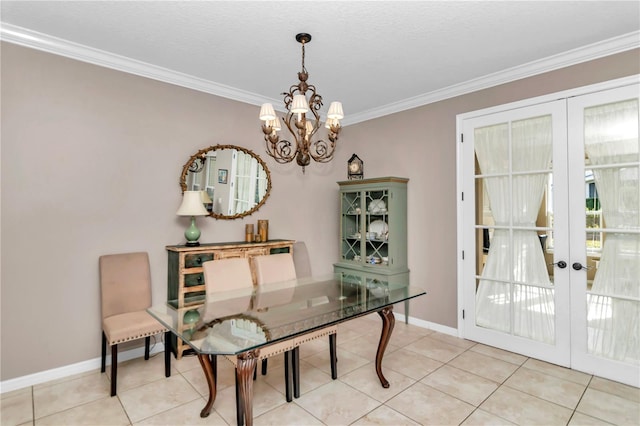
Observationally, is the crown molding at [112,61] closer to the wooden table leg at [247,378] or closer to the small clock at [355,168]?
the small clock at [355,168]

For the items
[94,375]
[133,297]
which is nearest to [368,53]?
[133,297]

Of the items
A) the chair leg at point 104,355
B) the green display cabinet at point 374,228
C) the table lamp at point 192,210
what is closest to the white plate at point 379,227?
the green display cabinet at point 374,228

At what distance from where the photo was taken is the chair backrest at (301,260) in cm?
397

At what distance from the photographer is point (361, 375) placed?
106 inches

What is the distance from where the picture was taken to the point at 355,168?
4.62 m

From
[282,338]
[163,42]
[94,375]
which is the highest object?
[163,42]

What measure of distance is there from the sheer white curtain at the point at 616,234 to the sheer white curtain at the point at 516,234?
0.32 metres

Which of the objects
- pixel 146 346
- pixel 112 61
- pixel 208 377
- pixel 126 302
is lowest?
pixel 146 346

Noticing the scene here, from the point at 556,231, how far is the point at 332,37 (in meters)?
2.50

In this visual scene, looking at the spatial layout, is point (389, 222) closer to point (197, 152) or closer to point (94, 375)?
point (197, 152)

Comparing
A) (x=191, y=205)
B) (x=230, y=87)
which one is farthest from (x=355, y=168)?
(x=191, y=205)

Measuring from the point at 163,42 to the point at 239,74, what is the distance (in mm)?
759

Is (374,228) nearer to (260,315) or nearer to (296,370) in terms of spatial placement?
(296,370)

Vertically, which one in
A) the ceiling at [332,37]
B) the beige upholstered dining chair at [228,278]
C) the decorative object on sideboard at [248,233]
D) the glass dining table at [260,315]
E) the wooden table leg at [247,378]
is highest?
the ceiling at [332,37]
